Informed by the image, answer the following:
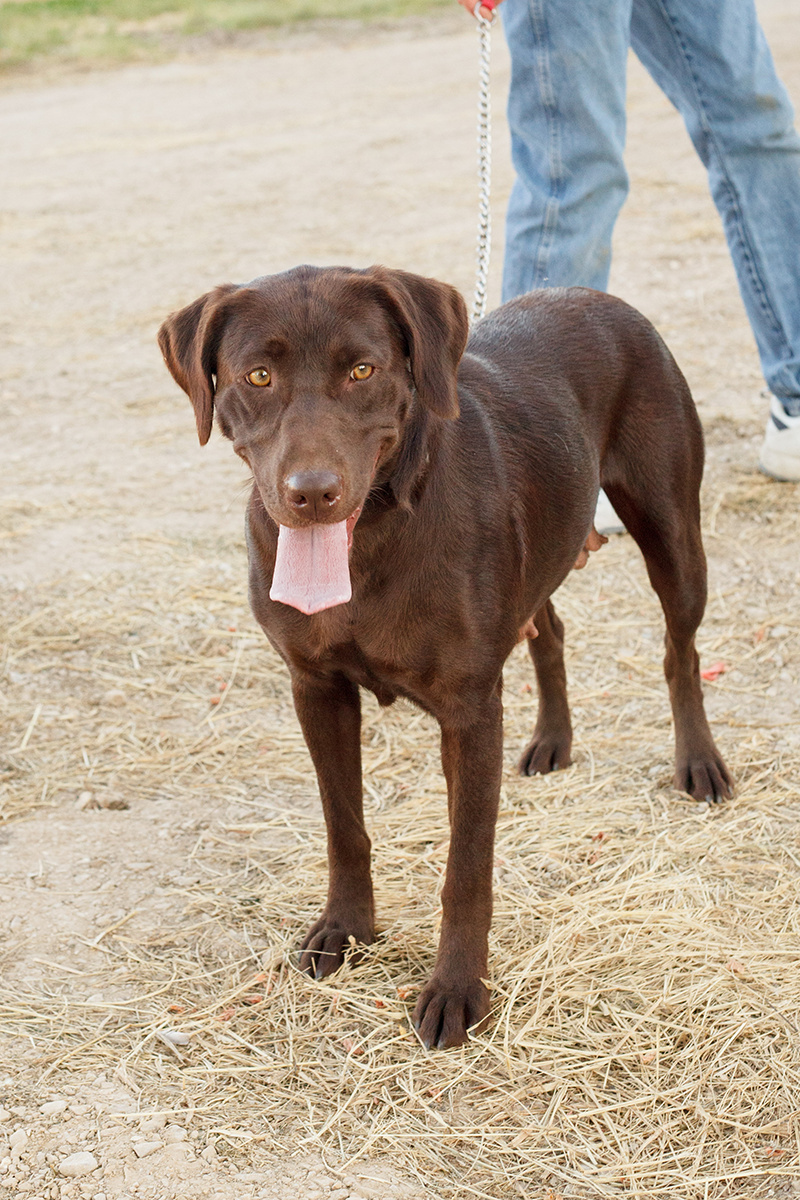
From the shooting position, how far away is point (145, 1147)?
231 cm

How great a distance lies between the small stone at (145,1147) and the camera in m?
2.30

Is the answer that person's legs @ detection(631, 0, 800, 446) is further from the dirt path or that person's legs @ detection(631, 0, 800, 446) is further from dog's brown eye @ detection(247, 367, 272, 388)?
dog's brown eye @ detection(247, 367, 272, 388)

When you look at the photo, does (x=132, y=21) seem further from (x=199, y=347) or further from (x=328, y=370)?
(x=328, y=370)

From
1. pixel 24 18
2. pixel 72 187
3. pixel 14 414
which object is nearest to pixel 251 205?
pixel 72 187

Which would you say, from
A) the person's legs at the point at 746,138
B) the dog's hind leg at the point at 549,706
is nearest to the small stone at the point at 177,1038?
the dog's hind leg at the point at 549,706

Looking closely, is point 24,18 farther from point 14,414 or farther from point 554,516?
point 554,516

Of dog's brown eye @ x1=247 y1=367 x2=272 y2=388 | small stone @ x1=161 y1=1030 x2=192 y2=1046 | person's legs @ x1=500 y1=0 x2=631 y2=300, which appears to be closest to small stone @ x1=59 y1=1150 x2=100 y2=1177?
small stone @ x1=161 y1=1030 x2=192 y2=1046

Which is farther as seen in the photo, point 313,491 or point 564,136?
point 564,136

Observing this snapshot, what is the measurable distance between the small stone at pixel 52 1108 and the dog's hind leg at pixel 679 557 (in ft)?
6.07

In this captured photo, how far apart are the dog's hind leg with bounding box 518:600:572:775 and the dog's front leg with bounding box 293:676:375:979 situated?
87 centimetres

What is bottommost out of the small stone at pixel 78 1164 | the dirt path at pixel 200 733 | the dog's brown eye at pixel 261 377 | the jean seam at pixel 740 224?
the dirt path at pixel 200 733

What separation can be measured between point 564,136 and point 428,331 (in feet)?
5.86

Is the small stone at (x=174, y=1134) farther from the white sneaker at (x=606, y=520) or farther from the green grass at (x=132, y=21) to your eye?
the green grass at (x=132, y=21)

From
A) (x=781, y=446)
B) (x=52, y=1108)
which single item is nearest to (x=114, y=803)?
(x=52, y=1108)
